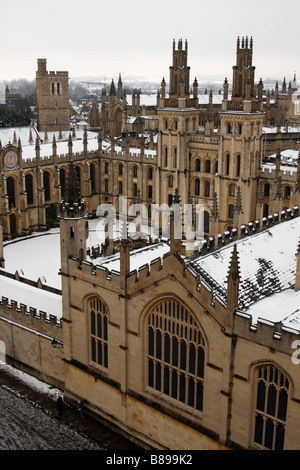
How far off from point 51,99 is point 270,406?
65044 millimetres

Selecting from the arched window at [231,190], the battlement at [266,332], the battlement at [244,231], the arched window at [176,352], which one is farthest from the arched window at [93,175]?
the battlement at [266,332]

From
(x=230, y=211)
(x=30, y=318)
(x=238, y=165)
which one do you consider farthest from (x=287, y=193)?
(x=30, y=318)

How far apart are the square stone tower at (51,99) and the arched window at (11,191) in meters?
28.4

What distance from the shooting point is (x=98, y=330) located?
70.1 ft

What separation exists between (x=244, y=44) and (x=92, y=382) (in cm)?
3096

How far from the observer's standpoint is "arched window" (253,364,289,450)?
15867 millimetres

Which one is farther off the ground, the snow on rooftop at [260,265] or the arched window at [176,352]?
the snow on rooftop at [260,265]

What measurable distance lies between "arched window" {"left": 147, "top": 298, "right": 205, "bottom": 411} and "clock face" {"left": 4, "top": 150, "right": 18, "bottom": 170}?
3117 centimetres

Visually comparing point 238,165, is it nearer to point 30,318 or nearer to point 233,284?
point 30,318

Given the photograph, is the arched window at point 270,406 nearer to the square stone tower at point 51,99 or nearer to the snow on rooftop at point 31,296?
the snow on rooftop at point 31,296

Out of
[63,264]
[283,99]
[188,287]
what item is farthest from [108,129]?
[188,287]

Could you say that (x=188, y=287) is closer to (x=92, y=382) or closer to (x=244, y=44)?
(x=92, y=382)

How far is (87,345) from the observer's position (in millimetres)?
21875

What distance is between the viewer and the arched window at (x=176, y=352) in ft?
58.9
